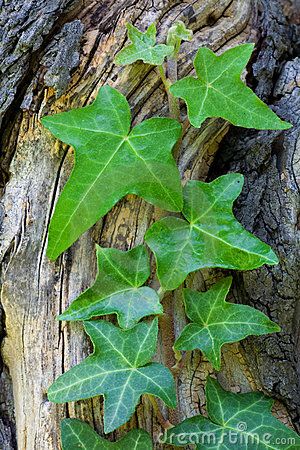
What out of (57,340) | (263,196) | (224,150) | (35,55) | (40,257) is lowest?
(57,340)

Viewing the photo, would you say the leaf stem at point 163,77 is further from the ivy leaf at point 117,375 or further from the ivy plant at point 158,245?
the ivy leaf at point 117,375

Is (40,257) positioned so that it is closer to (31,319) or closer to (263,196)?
(31,319)

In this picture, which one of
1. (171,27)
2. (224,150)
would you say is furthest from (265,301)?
(171,27)

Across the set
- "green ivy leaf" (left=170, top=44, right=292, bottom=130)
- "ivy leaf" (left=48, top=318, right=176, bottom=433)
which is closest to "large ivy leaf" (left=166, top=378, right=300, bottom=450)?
"ivy leaf" (left=48, top=318, right=176, bottom=433)

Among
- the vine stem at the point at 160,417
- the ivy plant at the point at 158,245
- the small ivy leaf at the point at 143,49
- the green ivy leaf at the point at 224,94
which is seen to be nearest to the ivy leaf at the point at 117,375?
the ivy plant at the point at 158,245

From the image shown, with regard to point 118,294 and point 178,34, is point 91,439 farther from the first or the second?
point 178,34

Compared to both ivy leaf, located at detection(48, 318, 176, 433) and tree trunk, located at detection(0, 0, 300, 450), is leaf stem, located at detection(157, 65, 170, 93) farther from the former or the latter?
ivy leaf, located at detection(48, 318, 176, 433)
